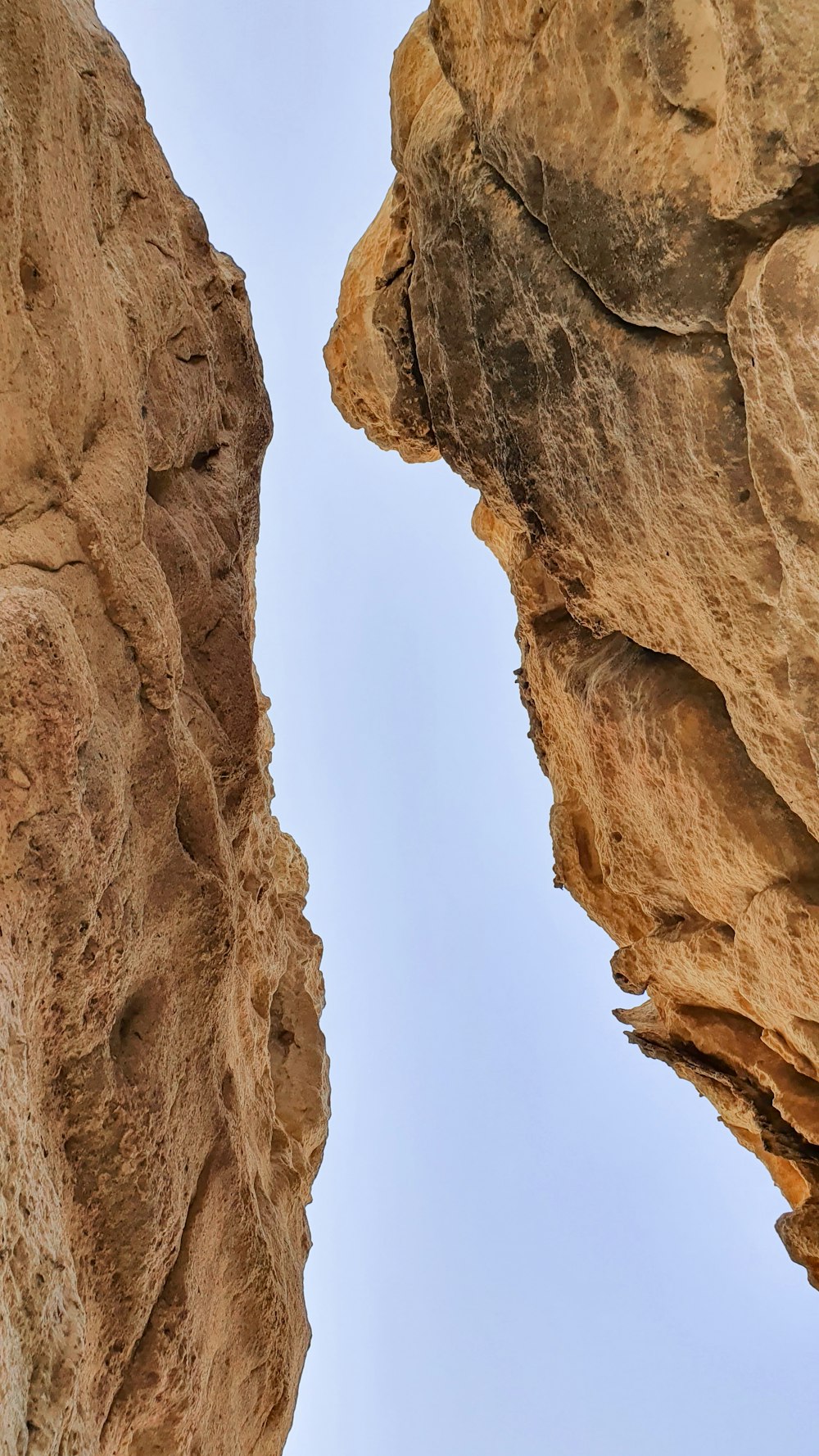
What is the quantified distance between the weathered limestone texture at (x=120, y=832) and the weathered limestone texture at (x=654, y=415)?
→ 198 cm

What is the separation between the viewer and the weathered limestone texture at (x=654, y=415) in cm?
446

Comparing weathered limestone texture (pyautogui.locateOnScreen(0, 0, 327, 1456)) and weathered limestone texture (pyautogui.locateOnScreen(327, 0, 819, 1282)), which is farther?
weathered limestone texture (pyautogui.locateOnScreen(327, 0, 819, 1282))

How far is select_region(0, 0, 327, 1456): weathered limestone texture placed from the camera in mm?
4305

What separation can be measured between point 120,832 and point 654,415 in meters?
3.55

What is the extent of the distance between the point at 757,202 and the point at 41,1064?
4953 mm

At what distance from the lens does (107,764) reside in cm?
505

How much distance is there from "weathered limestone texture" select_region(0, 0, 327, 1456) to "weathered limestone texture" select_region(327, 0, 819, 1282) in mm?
1979

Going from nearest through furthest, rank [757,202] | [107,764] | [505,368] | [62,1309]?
[62,1309]
[757,202]
[107,764]
[505,368]

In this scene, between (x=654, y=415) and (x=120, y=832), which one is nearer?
(x=120, y=832)

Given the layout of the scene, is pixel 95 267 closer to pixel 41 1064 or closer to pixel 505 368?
pixel 505 368

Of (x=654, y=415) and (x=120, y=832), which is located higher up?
(x=654, y=415)

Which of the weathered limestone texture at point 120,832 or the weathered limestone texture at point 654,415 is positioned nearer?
the weathered limestone texture at point 120,832

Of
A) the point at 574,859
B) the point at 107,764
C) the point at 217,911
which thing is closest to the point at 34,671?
the point at 107,764

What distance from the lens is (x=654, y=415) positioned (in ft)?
17.7
